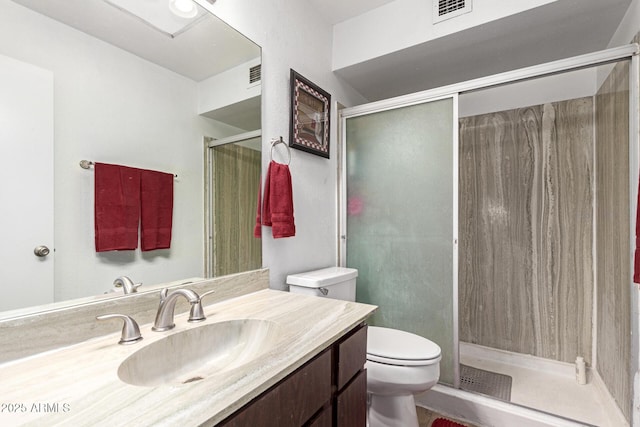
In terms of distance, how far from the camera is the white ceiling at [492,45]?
156cm

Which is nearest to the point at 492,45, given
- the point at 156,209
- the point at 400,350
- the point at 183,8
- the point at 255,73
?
the point at 255,73

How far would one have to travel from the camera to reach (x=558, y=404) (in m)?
1.77

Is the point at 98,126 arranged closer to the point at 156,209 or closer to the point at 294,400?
the point at 156,209

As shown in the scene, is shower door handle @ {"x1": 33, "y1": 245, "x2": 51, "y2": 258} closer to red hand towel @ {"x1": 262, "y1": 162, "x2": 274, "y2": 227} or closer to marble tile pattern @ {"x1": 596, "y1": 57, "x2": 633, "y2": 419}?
red hand towel @ {"x1": 262, "y1": 162, "x2": 274, "y2": 227}

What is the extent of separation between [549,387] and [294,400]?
83.2 inches

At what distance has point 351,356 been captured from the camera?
980 millimetres

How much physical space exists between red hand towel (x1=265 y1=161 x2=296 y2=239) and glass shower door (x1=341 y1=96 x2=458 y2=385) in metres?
0.71

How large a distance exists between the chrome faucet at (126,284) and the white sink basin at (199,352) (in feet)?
0.74

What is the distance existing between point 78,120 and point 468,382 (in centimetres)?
248

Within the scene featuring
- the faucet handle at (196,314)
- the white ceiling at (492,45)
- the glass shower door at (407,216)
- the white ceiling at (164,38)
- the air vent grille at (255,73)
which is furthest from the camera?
the glass shower door at (407,216)

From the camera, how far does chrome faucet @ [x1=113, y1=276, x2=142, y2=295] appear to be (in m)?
0.94

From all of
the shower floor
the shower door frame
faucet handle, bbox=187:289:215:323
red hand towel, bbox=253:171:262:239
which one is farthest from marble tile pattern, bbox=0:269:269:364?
the shower floor

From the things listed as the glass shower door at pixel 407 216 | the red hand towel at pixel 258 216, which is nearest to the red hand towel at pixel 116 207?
the red hand towel at pixel 258 216

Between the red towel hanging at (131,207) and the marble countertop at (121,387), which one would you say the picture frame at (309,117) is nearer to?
the red towel hanging at (131,207)
